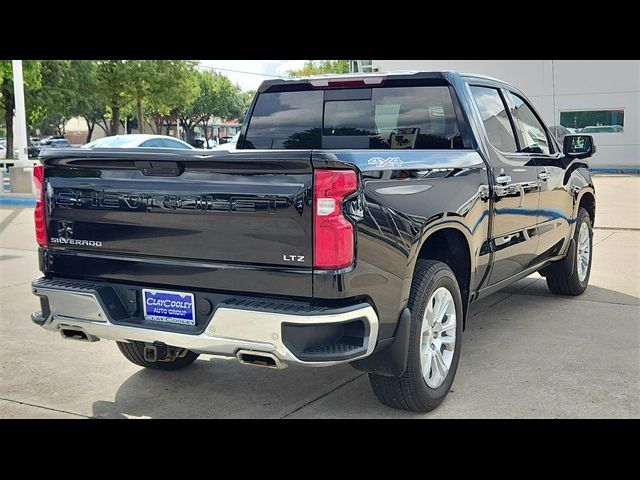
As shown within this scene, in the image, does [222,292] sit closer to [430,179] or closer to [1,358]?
[430,179]

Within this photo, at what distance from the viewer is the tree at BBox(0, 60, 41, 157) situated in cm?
2454

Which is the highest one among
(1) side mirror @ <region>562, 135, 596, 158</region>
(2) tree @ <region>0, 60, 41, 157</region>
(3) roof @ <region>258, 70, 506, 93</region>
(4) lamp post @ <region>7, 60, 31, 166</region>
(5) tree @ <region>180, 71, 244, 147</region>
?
(5) tree @ <region>180, 71, 244, 147</region>

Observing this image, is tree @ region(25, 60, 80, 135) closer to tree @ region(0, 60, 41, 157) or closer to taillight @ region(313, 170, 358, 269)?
tree @ region(0, 60, 41, 157)

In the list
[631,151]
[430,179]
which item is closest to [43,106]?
[631,151]

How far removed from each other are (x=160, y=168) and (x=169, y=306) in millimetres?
714

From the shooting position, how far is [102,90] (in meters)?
36.3

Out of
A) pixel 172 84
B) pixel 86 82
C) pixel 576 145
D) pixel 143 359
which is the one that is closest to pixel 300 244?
pixel 143 359

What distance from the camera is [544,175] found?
588 cm

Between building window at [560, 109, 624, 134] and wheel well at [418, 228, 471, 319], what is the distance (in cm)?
2925

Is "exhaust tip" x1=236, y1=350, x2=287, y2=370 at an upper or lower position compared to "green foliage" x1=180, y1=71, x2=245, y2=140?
lower

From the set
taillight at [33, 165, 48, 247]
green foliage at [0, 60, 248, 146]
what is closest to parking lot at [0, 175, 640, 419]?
taillight at [33, 165, 48, 247]

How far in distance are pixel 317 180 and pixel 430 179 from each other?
998 millimetres

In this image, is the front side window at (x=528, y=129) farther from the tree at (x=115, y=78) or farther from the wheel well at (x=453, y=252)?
the tree at (x=115, y=78)

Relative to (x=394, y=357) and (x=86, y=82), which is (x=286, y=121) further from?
(x=86, y=82)
